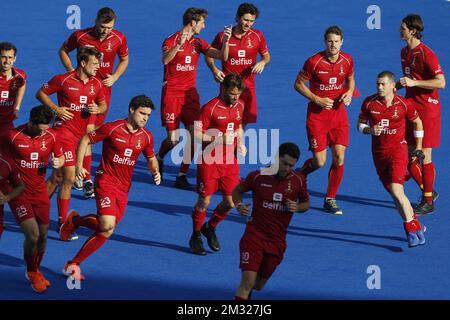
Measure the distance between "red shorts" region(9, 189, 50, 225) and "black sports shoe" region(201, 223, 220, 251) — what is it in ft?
6.93

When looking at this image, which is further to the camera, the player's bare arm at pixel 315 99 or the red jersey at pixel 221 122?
the player's bare arm at pixel 315 99

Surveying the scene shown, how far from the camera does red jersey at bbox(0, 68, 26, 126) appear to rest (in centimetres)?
1483

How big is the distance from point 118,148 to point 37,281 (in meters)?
1.73

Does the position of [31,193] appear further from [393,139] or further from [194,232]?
[393,139]

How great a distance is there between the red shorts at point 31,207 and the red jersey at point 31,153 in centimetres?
7

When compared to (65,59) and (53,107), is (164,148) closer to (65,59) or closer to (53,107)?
(65,59)

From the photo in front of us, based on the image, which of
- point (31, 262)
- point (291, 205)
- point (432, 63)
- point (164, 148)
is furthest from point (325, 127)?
point (31, 262)

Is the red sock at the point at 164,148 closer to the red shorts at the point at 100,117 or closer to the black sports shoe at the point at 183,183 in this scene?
the black sports shoe at the point at 183,183

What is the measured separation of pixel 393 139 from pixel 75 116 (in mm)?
4056

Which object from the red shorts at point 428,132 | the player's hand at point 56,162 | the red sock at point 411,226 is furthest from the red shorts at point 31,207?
the red shorts at point 428,132

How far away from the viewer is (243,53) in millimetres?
16484

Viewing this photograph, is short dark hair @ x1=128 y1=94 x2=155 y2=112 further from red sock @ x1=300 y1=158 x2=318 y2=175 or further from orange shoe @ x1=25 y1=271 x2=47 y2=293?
red sock @ x1=300 y1=158 x2=318 y2=175

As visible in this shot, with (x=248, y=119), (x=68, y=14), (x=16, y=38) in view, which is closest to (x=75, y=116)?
(x=248, y=119)

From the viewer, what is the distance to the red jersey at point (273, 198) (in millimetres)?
11859
